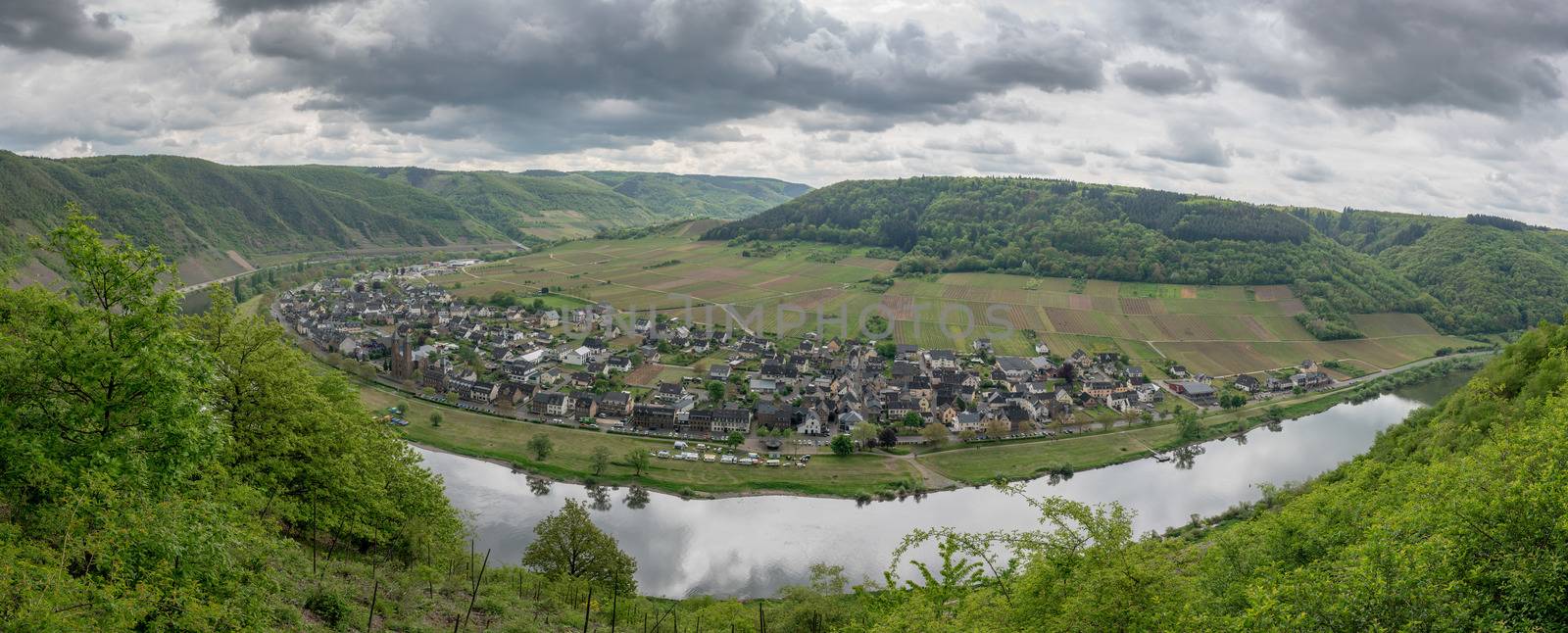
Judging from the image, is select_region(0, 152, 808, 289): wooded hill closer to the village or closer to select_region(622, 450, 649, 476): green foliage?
the village

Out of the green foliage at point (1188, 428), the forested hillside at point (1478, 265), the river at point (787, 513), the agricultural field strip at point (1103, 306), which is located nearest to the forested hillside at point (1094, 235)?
the agricultural field strip at point (1103, 306)

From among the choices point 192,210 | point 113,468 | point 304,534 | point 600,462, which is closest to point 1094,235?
point 600,462

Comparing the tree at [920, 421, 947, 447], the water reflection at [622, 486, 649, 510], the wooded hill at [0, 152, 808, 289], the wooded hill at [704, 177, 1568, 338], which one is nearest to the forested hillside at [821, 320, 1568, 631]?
the water reflection at [622, 486, 649, 510]

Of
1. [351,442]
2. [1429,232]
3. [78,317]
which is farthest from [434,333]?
[1429,232]

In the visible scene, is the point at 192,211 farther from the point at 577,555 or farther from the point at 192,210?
the point at 577,555

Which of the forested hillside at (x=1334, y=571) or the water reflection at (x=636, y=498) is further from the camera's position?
the water reflection at (x=636, y=498)

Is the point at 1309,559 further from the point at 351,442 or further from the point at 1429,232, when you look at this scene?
the point at 1429,232

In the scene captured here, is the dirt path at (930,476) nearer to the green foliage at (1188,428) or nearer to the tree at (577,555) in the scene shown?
the green foliage at (1188,428)
